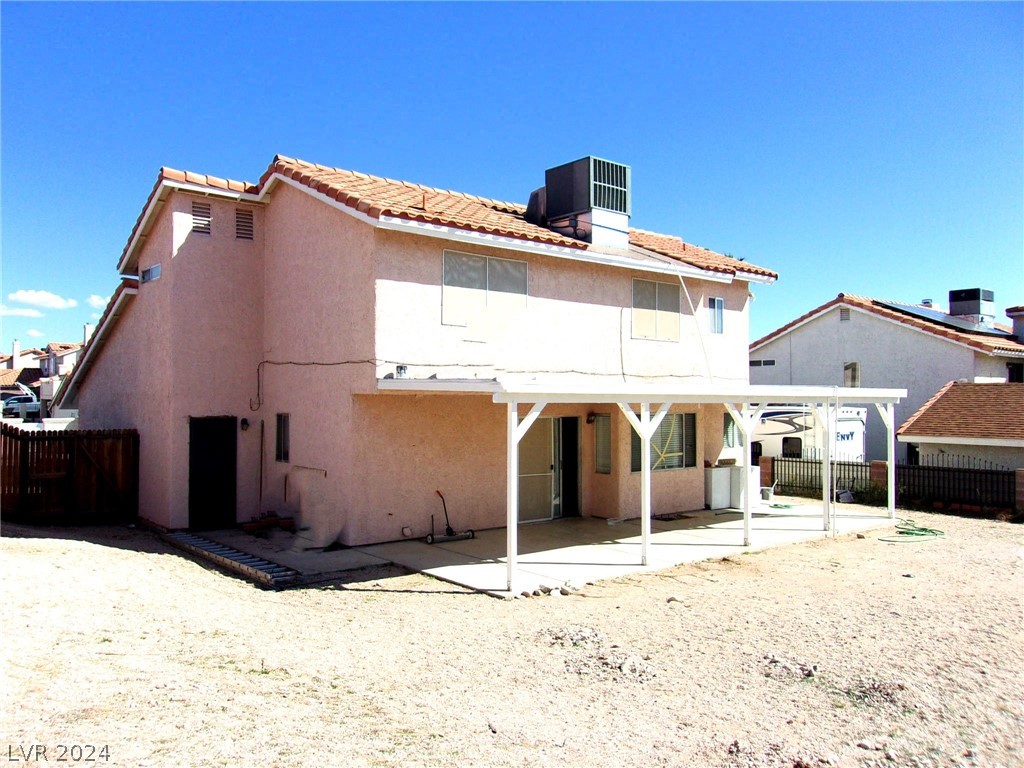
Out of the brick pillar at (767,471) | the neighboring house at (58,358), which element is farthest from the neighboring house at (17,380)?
the brick pillar at (767,471)

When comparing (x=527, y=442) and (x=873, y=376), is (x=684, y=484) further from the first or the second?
(x=873, y=376)

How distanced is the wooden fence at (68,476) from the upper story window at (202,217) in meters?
4.29

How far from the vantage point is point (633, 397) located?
11.7 m

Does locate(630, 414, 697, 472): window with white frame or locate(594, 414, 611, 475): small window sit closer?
locate(594, 414, 611, 475): small window

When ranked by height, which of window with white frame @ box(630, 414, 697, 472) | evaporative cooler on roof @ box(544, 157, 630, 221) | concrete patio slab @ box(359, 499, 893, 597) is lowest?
concrete patio slab @ box(359, 499, 893, 597)

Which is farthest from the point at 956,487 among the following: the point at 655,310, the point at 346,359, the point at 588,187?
the point at 346,359

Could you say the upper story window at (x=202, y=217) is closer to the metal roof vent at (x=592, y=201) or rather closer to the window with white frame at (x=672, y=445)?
the metal roof vent at (x=592, y=201)

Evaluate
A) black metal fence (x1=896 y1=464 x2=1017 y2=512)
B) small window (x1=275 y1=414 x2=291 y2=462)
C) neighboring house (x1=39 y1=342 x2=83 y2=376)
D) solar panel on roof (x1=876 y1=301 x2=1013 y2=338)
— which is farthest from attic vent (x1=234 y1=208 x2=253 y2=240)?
neighboring house (x1=39 y1=342 x2=83 y2=376)

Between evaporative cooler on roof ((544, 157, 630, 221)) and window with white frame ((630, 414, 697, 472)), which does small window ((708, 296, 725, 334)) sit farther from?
evaporative cooler on roof ((544, 157, 630, 221))

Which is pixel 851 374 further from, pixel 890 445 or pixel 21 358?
pixel 21 358

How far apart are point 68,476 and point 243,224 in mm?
5776

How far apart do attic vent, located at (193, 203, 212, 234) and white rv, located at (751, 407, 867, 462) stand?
16728 mm

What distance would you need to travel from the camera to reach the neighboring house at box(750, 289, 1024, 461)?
25.5 metres

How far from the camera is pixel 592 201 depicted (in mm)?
16031
